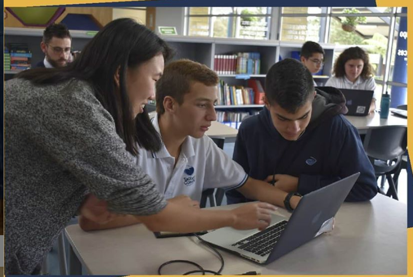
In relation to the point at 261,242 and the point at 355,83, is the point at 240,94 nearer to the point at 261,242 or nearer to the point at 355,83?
the point at 355,83

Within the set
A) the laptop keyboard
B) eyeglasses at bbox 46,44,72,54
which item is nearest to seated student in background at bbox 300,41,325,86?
eyeglasses at bbox 46,44,72,54

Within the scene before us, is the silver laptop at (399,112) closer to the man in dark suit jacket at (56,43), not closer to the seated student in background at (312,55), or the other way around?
the seated student in background at (312,55)

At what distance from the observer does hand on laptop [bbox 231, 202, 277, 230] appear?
1.31 meters

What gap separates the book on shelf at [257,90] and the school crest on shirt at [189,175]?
13.7ft

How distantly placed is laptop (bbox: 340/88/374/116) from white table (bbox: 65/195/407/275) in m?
2.65

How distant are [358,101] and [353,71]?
0.54m

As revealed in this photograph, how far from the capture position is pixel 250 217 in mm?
1326

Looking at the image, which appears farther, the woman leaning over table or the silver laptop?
the silver laptop

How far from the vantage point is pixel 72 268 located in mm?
1542

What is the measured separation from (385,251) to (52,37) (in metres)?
3.22

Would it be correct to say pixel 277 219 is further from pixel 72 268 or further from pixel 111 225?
pixel 72 268

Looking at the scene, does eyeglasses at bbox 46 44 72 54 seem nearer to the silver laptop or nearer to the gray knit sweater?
the gray knit sweater

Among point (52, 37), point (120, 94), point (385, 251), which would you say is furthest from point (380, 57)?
point (120, 94)

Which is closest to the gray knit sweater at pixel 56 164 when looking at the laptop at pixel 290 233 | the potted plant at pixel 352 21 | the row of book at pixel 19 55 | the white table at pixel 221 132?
the laptop at pixel 290 233
